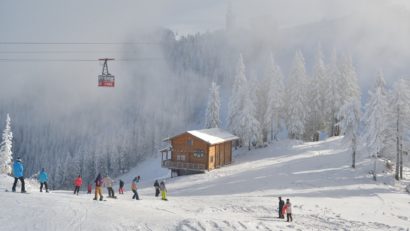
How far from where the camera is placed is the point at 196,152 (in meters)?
50.8

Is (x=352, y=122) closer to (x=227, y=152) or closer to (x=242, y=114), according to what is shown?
(x=227, y=152)

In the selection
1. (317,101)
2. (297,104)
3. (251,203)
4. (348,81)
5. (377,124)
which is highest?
(348,81)

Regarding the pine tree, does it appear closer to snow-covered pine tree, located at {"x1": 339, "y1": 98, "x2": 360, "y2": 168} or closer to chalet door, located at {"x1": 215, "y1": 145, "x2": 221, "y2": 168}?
chalet door, located at {"x1": 215, "y1": 145, "x2": 221, "y2": 168}

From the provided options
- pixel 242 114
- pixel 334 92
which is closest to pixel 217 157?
pixel 242 114

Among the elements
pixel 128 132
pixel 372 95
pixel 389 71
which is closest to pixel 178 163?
pixel 372 95

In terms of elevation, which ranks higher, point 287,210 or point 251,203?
point 287,210

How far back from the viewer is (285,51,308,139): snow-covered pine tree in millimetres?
62906

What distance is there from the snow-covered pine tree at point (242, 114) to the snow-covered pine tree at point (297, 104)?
6.33 meters

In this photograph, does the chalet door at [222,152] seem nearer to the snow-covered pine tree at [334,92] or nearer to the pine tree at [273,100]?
the pine tree at [273,100]

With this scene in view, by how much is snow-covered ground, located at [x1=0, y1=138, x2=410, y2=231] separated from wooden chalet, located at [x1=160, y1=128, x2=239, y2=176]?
2.19 metres

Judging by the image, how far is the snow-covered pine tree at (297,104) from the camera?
6291 centimetres

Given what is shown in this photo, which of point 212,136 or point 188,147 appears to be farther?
point 212,136

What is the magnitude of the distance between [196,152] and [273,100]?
1834cm

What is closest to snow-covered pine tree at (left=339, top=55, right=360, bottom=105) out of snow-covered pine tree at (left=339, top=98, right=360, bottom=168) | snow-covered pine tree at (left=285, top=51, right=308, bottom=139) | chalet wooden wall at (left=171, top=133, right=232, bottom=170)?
snow-covered pine tree at (left=285, top=51, right=308, bottom=139)
